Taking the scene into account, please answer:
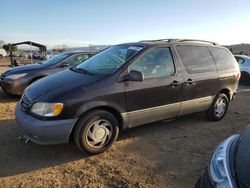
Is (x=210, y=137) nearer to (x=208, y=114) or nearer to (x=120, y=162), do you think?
(x=208, y=114)

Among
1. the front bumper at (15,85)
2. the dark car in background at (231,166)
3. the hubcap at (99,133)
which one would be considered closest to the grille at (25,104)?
the hubcap at (99,133)

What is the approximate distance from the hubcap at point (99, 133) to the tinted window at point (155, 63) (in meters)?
1.03

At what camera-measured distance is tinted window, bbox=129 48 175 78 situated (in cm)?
473

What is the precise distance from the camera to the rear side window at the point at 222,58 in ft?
19.7

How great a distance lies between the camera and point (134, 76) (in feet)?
14.6

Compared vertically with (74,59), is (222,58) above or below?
above

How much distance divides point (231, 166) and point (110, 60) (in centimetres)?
328

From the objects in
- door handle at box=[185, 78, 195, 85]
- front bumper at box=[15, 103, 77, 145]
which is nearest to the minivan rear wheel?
door handle at box=[185, 78, 195, 85]

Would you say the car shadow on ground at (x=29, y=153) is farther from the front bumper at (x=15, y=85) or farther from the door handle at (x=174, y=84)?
the front bumper at (x=15, y=85)

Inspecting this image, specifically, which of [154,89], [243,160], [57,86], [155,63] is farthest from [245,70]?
[243,160]

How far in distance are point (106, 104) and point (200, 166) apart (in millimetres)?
1667

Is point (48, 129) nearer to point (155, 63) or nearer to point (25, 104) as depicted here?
point (25, 104)

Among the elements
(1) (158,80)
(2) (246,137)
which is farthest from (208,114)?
(2) (246,137)

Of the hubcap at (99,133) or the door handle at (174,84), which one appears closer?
the hubcap at (99,133)
